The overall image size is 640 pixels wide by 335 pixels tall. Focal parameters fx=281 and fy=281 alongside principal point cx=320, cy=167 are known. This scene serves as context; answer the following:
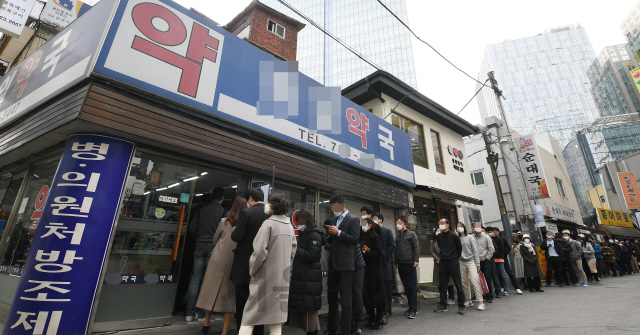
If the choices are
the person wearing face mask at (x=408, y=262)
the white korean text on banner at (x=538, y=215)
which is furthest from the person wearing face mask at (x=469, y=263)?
the white korean text on banner at (x=538, y=215)

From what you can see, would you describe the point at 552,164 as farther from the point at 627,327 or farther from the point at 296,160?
the point at 296,160

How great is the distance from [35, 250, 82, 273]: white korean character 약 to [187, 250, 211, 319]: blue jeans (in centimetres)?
155

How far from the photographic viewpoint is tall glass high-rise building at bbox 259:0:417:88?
200ft

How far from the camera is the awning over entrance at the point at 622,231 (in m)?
24.4

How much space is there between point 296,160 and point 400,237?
2819mm

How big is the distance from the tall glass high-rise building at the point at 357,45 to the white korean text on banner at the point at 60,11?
51299 mm

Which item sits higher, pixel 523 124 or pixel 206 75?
pixel 523 124

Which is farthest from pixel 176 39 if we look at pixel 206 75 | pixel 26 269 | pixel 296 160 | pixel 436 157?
pixel 436 157

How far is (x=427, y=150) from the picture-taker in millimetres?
12016

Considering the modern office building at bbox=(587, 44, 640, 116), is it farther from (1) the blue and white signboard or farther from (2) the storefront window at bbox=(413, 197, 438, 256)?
(1) the blue and white signboard

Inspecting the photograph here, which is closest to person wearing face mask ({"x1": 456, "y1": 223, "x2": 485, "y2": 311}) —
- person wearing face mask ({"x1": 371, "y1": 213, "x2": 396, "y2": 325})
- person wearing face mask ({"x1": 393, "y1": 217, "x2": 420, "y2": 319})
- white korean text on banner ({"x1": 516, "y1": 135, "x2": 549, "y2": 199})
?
person wearing face mask ({"x1": 393, "y1": 217, "x2": 420, "y2": 319})

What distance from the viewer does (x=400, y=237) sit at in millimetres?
6039

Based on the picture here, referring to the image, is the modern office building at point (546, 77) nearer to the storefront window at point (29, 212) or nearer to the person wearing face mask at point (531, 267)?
the person wearing face mask at point (531, 267)

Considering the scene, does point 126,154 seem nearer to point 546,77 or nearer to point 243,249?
point 243,249
